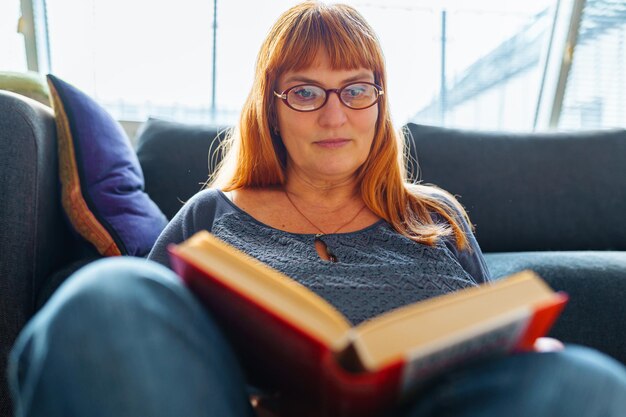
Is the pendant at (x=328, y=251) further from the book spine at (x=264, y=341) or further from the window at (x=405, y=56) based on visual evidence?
the window at (x=405, y=56)

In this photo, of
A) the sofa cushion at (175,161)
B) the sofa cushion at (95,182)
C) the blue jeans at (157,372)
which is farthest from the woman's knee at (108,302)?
the sofa cushion at (175,161)

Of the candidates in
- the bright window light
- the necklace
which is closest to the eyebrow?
the necklace

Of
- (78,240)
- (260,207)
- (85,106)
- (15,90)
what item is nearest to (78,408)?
(260,207)

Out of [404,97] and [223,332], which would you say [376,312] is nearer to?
[223,332]

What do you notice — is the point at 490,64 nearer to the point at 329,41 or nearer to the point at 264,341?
the point at 329,41

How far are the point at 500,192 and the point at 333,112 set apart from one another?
33.7 inches

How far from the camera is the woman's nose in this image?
105cm

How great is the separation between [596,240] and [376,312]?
46.1 inches

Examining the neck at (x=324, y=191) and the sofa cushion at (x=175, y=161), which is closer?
the neck at (x=324, y=191)

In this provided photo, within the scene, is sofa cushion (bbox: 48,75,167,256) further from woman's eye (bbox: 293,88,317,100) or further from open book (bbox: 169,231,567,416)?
open book (bbox: 169,231,567,416)

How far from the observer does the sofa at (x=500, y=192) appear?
3.65 feet

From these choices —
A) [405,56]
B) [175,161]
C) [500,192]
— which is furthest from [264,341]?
[405,56]

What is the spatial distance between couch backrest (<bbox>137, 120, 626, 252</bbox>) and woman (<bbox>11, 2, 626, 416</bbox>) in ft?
1.54

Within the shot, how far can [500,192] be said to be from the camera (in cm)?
168
